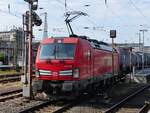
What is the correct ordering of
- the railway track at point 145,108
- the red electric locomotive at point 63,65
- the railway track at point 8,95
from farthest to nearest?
the railway track at point 8,95 → the red electric locomotive at point 63,65 → the railway track at point 145,108

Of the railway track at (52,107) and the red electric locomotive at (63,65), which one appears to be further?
the red electric locomotive at (63,65)

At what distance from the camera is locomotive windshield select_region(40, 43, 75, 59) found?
17.2 meters

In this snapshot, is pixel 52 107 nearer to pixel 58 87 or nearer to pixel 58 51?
pixel 58 87

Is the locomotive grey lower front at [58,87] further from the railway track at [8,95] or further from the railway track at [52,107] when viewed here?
the railway track at [8,95]

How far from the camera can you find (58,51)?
57.1 feet

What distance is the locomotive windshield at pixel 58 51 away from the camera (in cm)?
1716

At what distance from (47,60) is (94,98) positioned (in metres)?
3.74

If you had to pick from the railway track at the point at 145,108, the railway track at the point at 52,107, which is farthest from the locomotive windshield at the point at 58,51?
the railway track at the point at 145,108

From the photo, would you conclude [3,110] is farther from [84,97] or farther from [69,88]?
[84,97]

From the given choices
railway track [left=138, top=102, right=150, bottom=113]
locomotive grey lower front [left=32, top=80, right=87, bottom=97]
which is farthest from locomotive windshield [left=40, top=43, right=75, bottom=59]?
railway track [left=138, top=102, right=150, bottom=113]

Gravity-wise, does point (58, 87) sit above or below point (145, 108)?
above

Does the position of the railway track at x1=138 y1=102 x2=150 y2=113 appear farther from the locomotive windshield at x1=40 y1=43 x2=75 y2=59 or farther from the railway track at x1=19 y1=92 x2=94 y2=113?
the locomotive windshield at x1=40 y1=43 x2=75 y2=59

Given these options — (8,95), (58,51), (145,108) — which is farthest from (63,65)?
(8,95)

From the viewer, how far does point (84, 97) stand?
19.8m
